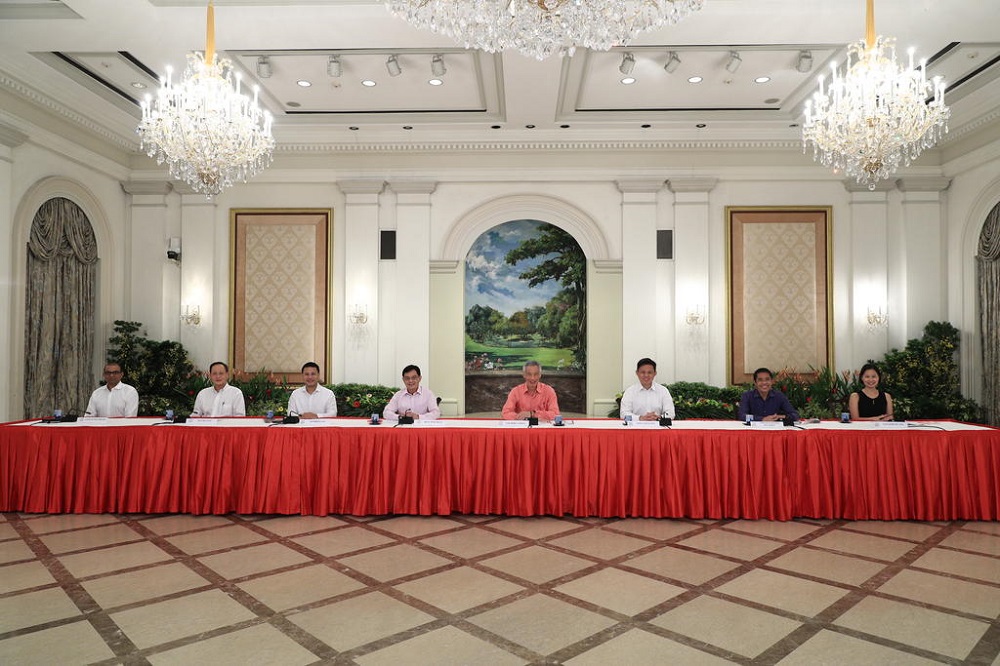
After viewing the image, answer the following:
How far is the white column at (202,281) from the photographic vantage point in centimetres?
934

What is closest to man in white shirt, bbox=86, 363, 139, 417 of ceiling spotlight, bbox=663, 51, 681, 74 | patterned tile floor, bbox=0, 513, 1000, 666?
patterned tile floor, bbox=0, 513, 1000, 666

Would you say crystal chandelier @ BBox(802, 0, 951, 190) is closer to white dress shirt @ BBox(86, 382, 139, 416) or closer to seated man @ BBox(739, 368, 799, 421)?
seated man @ BBox(739, 368, 799, 421)

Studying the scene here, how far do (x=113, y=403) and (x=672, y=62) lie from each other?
265 inches

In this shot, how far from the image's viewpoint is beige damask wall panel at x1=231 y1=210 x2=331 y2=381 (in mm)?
9336

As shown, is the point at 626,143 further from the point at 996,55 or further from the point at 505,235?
the point at 996,55

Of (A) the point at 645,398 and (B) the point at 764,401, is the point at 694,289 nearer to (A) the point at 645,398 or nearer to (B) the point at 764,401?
(B) the point at 764,401

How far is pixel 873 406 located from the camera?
19.9 feet

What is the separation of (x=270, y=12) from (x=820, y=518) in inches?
254

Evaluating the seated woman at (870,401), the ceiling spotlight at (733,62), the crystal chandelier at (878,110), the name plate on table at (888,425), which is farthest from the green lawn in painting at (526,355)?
the crystal chandelier at (878,110)

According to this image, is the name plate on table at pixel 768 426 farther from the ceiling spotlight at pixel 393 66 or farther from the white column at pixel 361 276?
the white column at pixel 361 276

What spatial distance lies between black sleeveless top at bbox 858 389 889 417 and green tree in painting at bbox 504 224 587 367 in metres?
4.24

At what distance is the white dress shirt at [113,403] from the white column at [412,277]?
12.0 ft

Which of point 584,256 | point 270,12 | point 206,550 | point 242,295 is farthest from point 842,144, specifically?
point 242,295

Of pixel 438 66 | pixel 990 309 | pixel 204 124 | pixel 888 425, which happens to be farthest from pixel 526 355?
pixel 990 309
